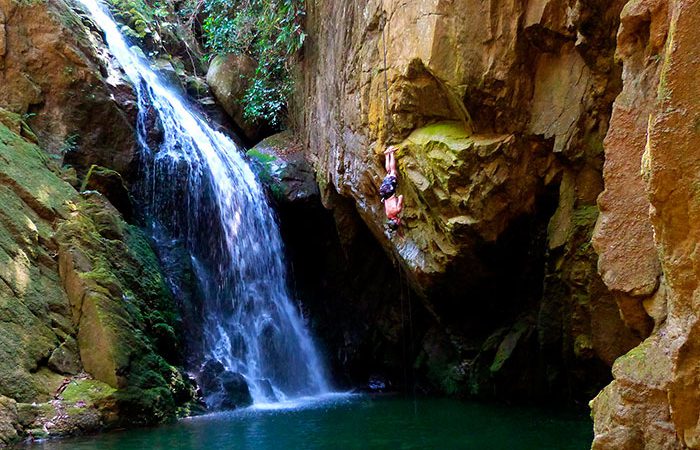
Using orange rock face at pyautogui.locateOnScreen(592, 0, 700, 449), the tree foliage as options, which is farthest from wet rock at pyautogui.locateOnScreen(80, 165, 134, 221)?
orange rock face at pyautogui.locateOnScreen(592, 0, 700, 449)

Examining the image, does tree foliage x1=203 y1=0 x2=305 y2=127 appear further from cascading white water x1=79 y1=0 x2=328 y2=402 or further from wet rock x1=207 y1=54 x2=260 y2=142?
cascading white water x1=79 y1=0 x2=328 y2=402

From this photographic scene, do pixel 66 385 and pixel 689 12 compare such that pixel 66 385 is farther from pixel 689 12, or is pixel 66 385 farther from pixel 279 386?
pixel 689 12

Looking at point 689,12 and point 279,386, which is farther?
point 279,386

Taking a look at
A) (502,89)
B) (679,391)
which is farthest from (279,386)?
(679,391)

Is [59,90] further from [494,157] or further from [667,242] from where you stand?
[667,242]

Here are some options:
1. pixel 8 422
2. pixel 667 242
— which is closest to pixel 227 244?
pixel 8 422

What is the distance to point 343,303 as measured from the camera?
16.2 m

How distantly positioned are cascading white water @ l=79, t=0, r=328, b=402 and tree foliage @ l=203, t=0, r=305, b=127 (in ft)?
6.84

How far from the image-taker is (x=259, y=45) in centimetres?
1694

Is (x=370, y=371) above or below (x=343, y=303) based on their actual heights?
below

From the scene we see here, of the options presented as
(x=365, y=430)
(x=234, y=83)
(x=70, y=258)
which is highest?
(x=234, y=83)

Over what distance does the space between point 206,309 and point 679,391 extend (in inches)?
410

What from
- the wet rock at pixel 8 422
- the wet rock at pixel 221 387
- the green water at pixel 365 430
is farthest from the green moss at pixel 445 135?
the wet rock at pixel 8 422

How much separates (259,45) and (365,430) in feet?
36.5
